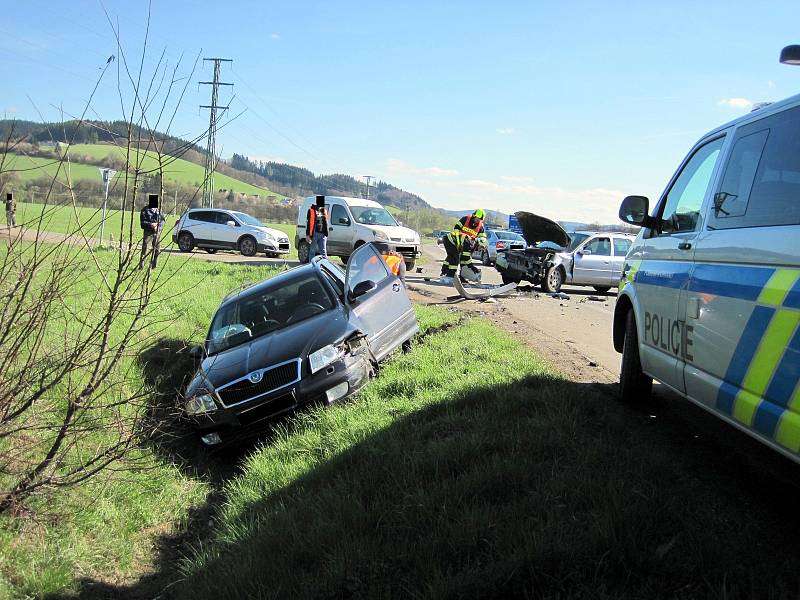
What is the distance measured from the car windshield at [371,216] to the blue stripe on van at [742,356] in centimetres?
1878

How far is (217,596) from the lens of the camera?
3418mm

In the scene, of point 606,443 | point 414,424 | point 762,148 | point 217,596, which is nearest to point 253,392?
point 414,424

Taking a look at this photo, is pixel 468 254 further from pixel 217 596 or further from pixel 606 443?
pixel 217 596

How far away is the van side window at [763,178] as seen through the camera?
3.07 meters

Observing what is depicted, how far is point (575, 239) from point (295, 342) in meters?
13.9

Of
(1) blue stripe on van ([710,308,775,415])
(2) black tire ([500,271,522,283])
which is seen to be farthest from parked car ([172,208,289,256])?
(1) blue stripe on van ([710,308,775,415])

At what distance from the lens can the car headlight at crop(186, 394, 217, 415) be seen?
20.4ft

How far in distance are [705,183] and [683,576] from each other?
250cm

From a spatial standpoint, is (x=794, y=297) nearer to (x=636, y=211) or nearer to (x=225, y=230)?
(x=636, y=211)

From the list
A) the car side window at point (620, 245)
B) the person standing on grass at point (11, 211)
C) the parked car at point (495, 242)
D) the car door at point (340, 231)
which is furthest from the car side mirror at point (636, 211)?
the parked car at point (495, 242)

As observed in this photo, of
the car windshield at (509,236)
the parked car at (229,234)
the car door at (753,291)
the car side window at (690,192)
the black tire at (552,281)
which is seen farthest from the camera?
the car windshield at (509,236)

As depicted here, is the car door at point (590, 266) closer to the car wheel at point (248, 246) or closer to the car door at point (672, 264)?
the car door at point (672, 264)

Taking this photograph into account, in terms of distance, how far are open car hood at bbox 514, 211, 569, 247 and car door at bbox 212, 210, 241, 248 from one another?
13960mm

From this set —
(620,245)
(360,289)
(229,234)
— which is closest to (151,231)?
(360,289)
